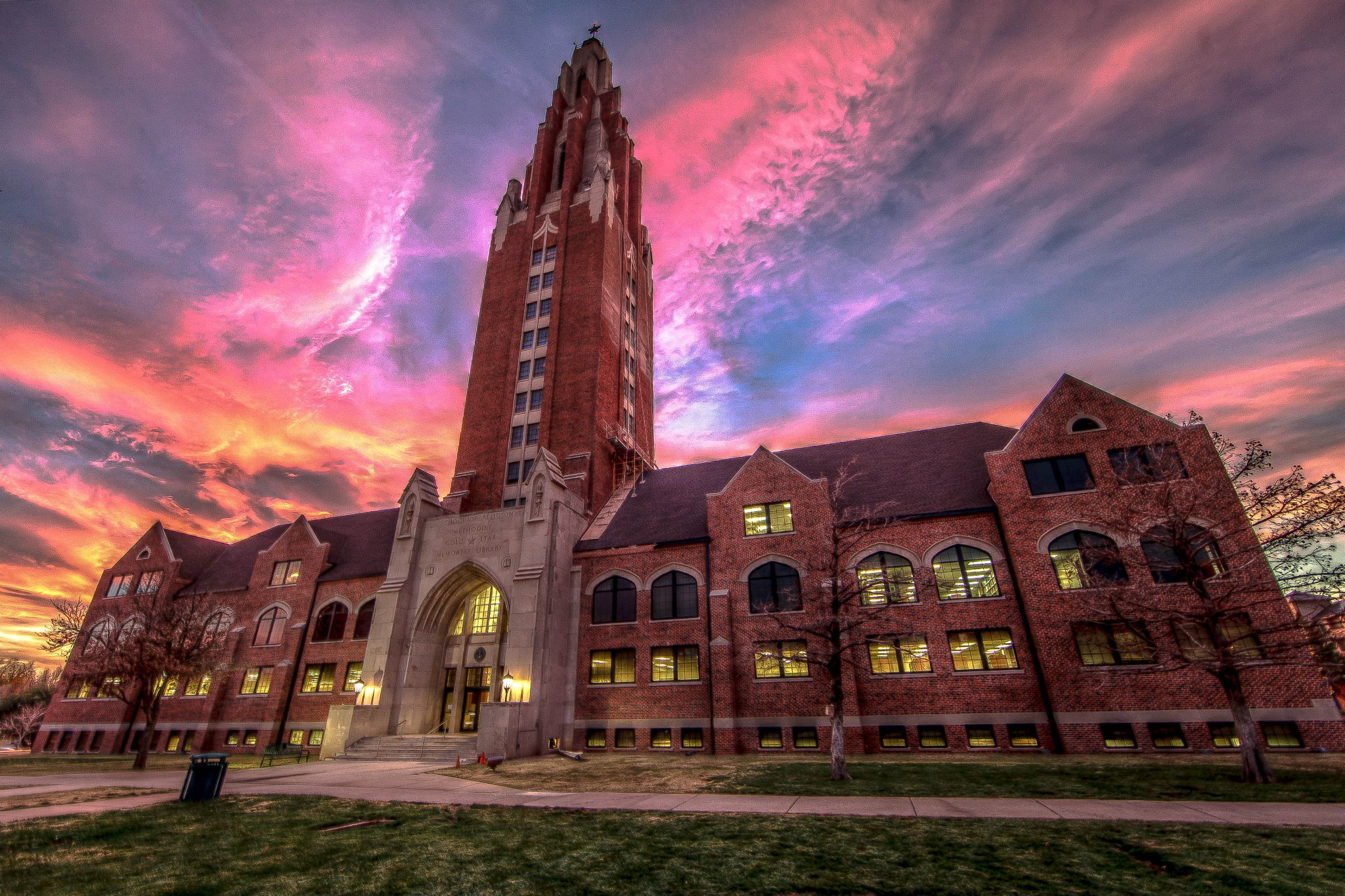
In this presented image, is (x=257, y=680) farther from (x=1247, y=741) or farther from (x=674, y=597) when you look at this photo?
(x=1247, y=741)

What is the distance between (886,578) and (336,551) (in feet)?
115

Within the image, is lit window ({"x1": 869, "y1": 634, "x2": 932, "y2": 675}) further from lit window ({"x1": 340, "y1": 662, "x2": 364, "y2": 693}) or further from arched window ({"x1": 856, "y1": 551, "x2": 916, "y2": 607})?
lit window ({"x1": 340, "y1": 662, "x2": 364, "y2": 693})

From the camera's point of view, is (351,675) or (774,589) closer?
(774,589)

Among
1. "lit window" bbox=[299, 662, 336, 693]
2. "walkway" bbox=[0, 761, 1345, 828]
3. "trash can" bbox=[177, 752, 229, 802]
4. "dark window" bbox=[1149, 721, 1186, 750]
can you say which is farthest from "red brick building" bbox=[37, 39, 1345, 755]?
"trash can" bbox=[177, 752, 229, 802]

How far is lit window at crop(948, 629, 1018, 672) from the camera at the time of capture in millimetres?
22750

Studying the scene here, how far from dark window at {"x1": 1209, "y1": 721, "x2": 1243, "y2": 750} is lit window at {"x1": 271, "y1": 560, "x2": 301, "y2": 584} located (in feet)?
153

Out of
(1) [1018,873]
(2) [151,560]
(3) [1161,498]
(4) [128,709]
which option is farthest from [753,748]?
(2) [151,560]

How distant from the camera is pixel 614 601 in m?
29.6

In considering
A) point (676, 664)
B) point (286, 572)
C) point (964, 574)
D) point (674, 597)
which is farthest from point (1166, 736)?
point (286, 572)

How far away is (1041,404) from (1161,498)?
33.8 ft

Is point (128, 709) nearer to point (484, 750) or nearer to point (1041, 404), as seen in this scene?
point (484, 750)

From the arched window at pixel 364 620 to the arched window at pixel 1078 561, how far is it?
116ft

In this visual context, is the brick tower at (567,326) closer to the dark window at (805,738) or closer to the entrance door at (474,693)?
the entrance door at (474,693)

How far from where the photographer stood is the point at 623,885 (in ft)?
22.1
